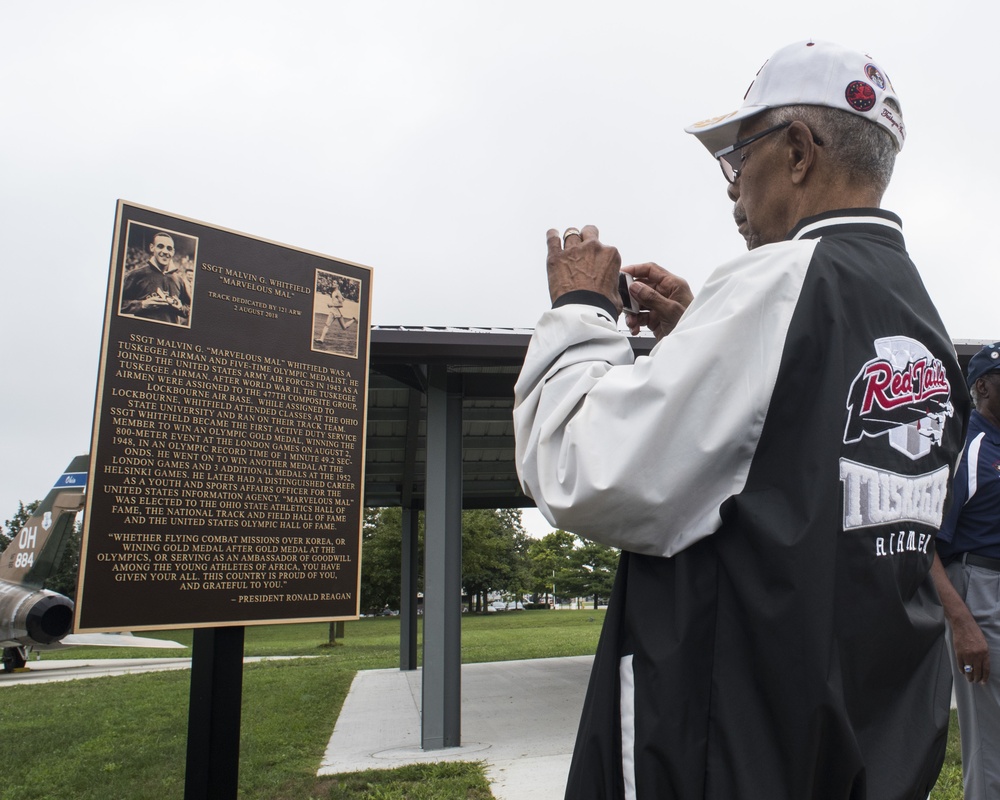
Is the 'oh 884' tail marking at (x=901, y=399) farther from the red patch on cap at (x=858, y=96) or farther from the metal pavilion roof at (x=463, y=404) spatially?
the metal pavilion roof at (x=463, y=404)

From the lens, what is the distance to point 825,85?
1.35 meters

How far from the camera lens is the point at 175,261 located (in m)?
3.81

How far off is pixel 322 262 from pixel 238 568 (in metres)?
1.71

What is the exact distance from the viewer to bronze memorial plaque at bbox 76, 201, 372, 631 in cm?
351

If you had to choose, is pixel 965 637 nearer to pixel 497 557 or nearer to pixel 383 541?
pixel 383 541

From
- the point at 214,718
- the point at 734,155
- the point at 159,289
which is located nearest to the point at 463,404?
the point at 159,289

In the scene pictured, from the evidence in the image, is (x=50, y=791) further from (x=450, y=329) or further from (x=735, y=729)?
(x=735, y=729)

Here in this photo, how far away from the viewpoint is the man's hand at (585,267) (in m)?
1.36

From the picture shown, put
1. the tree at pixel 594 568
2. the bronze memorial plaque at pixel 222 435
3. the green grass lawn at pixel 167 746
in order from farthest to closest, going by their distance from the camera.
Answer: the tree at pixel 594 568 < the green grass lawn at pixel 167 746 < the bronze memorial plaque at pixel 222 435

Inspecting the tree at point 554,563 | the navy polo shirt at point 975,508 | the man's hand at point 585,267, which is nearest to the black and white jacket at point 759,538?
the man's hand at point 585,267

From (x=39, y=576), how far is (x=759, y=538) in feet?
68.3

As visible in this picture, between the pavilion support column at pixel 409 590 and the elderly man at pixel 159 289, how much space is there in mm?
10952

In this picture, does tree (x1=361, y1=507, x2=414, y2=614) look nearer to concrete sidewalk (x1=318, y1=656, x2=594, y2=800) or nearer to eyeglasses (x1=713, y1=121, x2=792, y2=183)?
concrete sidewalk (x1=318, y1=656, x2=594, y2=800)

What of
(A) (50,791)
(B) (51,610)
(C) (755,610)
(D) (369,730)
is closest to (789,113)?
(C) (755,610)
